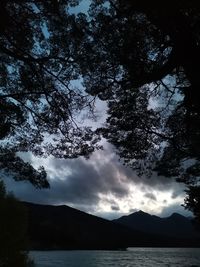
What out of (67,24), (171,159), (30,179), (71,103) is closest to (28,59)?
(67,24)

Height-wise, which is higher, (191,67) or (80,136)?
(80,136)

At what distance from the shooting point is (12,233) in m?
31.7

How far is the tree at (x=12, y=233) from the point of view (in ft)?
102

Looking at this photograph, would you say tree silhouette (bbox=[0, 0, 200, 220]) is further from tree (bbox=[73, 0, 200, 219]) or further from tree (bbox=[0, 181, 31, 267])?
tree (bbox=[0, 181, 31, 267])

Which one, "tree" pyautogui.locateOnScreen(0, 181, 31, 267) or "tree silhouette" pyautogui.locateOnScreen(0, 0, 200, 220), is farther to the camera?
"tree" pyautogui.locateOnScreen(0, 181, 31, 267)

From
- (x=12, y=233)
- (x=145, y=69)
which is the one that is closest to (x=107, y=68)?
(x=145, y=69)

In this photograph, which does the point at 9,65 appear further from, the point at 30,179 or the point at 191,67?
the point at 191,67

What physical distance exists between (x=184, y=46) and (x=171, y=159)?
15.2 metres

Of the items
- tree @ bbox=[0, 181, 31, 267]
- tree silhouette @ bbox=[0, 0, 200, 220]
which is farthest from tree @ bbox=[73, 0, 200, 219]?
tree @ bbox=[0, 181, 31, 267]

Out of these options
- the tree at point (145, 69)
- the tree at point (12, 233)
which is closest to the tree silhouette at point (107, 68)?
the tree at point (145, 69)

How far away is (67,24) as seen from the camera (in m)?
16.0

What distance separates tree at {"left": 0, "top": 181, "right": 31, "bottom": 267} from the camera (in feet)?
102

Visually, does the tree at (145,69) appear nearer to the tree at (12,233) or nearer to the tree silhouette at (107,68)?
the tree silhouette at (107,68)

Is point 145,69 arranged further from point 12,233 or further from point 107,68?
point 12,233
